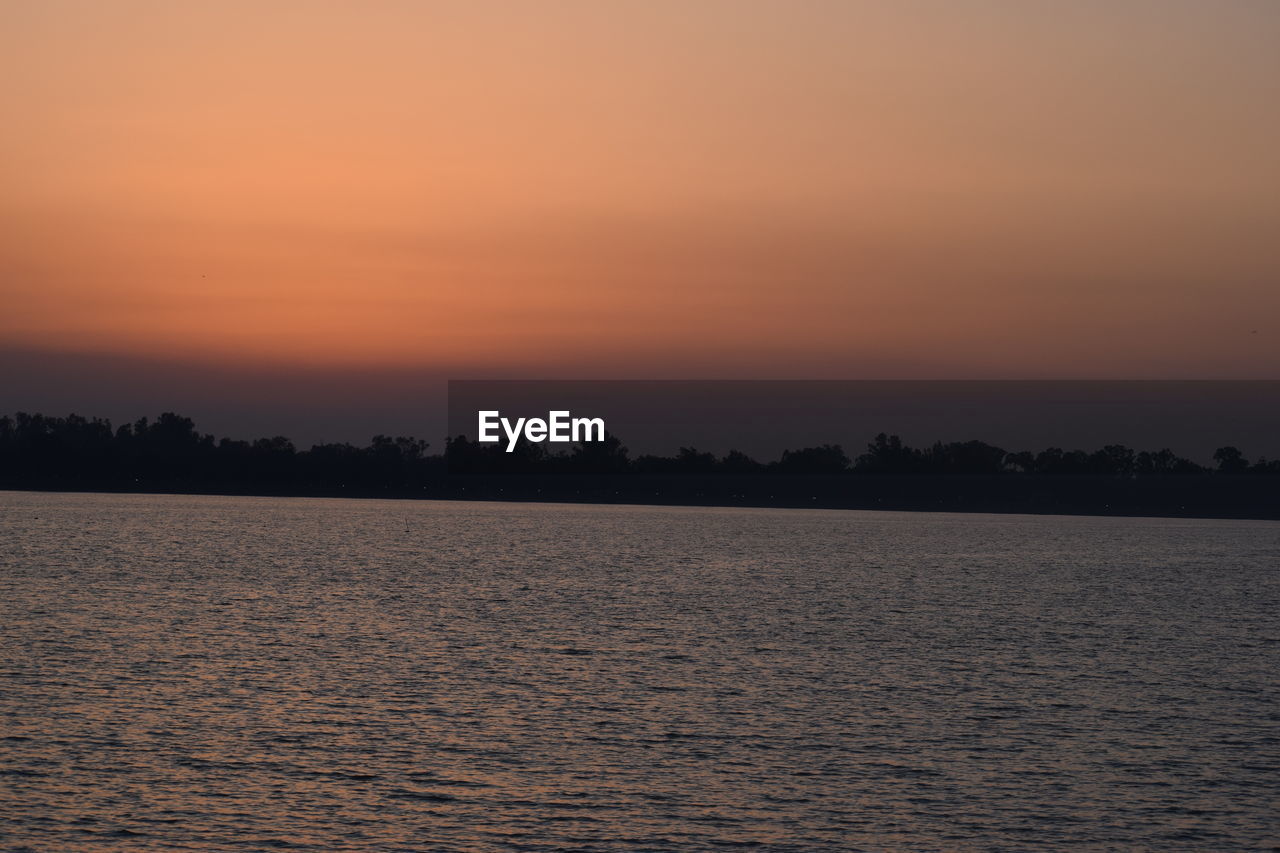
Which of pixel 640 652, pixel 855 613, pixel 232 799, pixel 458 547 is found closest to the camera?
pixel 232 799

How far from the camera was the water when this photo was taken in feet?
101

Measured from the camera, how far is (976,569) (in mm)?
141375

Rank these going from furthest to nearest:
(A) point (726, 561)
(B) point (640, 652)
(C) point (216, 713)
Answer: (A) point (726, 561) → (B) point (640, 652) → (C) point (216, 713)

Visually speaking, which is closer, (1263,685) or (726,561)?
(1263,685)

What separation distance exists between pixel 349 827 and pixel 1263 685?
40.5 meters

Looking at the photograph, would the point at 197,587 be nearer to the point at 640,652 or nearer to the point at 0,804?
the point at 640,652

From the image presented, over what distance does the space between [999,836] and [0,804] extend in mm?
23289

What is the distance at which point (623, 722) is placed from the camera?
43.0 m

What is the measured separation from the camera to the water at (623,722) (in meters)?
30.7

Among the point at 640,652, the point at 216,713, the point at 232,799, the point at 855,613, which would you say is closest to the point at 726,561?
the point at 855,613

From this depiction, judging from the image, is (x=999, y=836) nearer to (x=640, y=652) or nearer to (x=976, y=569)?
(x=640, y=652)

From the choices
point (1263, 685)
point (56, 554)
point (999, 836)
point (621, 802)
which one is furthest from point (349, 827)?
point (56, 554)

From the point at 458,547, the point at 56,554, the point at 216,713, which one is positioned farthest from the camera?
the point at 458,547

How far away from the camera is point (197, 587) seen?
317 ft
